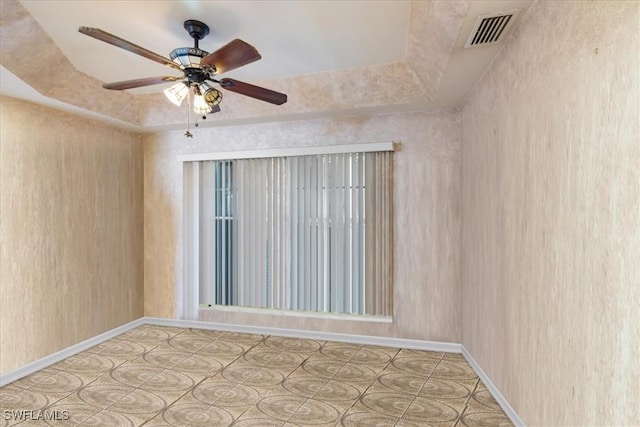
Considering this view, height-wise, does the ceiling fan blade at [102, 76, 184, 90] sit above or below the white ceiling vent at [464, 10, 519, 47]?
below

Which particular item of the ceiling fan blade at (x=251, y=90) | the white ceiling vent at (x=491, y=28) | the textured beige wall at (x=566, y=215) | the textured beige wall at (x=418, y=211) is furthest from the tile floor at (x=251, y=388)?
the white ceiling vent at (x=491, y=28)

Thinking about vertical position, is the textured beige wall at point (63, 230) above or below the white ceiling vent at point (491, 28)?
below

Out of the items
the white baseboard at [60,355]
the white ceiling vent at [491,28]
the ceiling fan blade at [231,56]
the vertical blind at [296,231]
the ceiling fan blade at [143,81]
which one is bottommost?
the white baseboard at [60,355]

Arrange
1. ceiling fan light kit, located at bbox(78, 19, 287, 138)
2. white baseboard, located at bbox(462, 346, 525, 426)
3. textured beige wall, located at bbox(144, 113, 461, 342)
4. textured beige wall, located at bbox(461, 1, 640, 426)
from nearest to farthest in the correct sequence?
textured beige wall, located at bbox(461, 1, 640, 426)
ceiling fan light kit, located at bbox(78, 19, 287, 138)
white baseboard, located at bbox(462, 346, 525, 426)
textured beige wall, located at bbox(144, 113, 461, 342)

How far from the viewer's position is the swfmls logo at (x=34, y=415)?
254cm

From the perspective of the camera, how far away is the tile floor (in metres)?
2.54

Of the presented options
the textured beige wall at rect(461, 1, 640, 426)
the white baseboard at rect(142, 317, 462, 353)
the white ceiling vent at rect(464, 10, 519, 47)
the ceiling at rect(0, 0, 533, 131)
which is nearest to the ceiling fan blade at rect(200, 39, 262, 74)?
the ceiling at rect(0, 0, 533, 131)

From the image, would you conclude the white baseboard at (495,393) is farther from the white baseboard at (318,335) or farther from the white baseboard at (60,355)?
the white baseboard at (60,355)

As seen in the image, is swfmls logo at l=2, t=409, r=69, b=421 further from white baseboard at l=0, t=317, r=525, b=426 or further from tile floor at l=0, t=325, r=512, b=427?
white baseboard at l=0, t=317, r=525, b=426

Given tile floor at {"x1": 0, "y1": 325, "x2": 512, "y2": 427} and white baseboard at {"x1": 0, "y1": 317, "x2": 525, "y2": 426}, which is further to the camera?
white baseboard at {"x1": 0, "y1": 317, "x2": 525, "y2": 426}

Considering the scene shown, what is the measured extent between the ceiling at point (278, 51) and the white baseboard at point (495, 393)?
2.32 m

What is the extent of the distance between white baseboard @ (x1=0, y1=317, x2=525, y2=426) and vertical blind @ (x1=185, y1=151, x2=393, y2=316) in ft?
0.89

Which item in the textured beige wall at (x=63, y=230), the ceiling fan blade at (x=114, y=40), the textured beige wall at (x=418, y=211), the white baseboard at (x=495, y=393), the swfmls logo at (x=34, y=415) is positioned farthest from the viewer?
the textured beige wall at (x=418, y=211)

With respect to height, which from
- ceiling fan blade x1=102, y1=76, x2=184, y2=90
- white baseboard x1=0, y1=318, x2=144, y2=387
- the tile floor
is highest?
ceiling fan blade x1=102, y1=76, x2=184, y2=90
